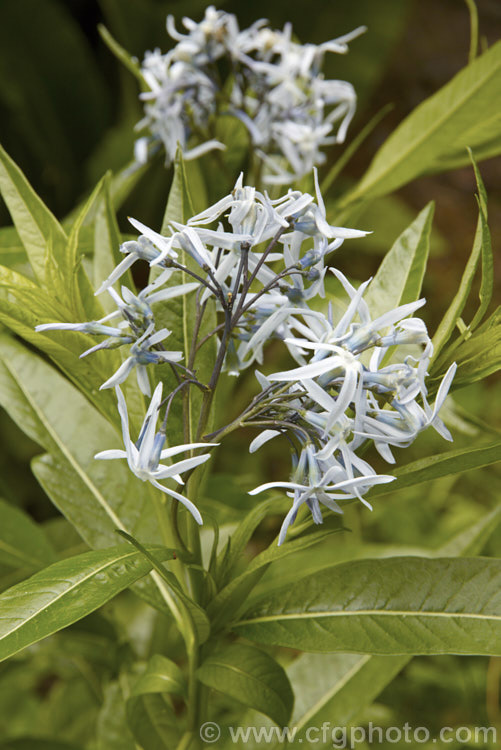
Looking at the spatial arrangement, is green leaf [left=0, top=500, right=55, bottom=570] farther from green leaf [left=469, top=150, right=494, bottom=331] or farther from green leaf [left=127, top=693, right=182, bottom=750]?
green leaf [left=469, top=150, right=494, bottom=331]

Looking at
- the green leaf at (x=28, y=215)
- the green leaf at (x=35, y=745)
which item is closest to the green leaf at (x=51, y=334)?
the green leaf at (x=28, y=215)

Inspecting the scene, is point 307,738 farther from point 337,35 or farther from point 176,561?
point 337,35

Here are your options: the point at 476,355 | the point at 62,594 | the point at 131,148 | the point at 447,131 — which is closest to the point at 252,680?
the point at 62,594

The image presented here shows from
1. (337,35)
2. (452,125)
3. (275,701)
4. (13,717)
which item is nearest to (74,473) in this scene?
(275,701)

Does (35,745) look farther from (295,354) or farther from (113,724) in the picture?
(295,354)

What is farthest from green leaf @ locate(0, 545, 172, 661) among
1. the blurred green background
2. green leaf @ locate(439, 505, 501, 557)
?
the blurred green background

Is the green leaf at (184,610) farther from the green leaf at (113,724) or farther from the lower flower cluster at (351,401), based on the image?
the green leaf at (113,724)
